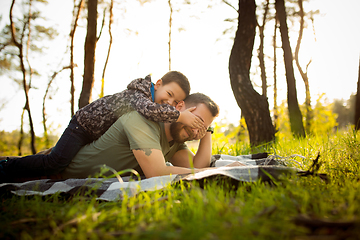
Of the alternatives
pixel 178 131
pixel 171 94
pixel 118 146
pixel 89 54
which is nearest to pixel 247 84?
pixel 171 94

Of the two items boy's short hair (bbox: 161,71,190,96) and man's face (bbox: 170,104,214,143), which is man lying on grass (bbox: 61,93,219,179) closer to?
man's face (bbox: 170,104,214,143)

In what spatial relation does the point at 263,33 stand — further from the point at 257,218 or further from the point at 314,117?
the point at 257,218

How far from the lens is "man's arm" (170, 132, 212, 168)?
107 inches

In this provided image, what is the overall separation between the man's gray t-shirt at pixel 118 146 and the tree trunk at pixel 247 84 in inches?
109

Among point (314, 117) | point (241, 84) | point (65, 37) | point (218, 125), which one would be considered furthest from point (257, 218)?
point (65, 37)

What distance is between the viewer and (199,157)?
2.75 metres

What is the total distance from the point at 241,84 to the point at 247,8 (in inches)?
65.0

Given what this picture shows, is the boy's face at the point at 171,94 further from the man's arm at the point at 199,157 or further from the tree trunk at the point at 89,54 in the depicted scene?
the tree trunk at the point at 89,54

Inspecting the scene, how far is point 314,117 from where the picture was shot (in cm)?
1009

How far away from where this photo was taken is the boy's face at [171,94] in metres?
2.61

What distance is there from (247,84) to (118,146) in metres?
3.32

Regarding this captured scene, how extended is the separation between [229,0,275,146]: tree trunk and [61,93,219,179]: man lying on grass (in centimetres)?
236

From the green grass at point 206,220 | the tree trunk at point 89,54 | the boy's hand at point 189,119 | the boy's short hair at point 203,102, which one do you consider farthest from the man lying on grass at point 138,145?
the tree trunk at point 89,54

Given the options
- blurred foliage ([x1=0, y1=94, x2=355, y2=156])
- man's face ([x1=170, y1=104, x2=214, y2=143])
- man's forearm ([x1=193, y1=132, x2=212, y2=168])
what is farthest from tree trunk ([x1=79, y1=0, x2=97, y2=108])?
man's face ([x1=170, y1=104, x2=214, y2=143])
